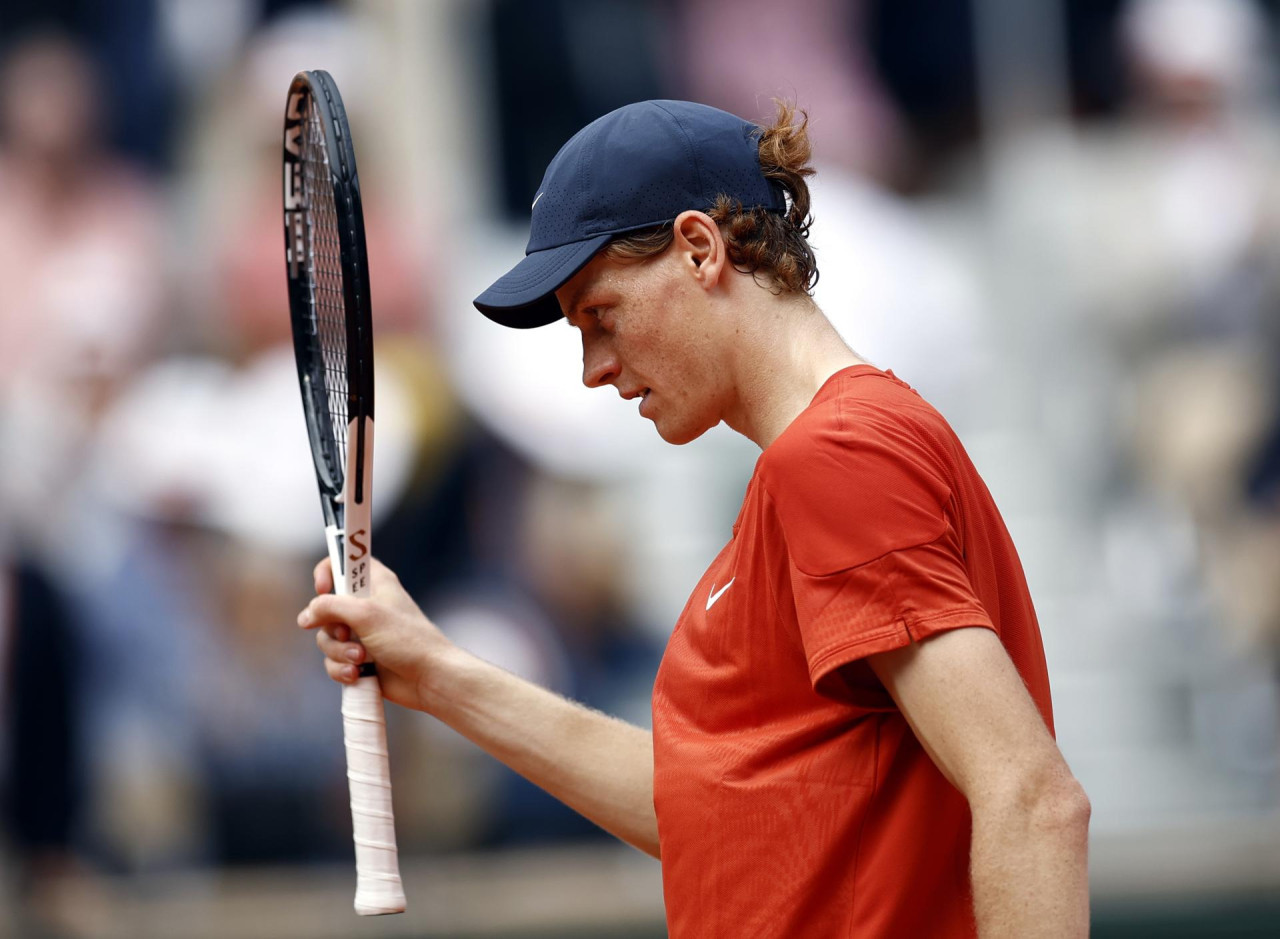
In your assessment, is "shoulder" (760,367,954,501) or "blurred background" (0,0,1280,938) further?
"blurred background" (0,0,1280,938)

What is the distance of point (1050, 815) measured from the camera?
1.81 m

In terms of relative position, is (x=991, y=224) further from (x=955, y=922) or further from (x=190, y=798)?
(x=955, y=922)

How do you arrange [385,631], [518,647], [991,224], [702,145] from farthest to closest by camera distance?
1. [991,224]
2. [518,647]
3. [385,631]
4. [702,145]

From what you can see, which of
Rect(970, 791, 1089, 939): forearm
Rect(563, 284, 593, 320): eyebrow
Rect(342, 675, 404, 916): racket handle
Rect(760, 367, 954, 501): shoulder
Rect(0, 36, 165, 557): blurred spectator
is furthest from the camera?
Rect(0, 36, 165, 557): blurred spectator

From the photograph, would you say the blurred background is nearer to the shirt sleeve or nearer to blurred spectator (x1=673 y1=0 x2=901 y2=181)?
blurred spectator (x1=673 y1=0 x2=901 y2=181)

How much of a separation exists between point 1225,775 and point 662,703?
5208mm

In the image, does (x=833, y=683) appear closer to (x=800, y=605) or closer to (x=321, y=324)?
(x=800, y=605)

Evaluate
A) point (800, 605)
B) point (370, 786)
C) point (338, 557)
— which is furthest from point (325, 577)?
point (800, 605)

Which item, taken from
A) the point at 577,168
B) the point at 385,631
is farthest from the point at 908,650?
the point at 385,631

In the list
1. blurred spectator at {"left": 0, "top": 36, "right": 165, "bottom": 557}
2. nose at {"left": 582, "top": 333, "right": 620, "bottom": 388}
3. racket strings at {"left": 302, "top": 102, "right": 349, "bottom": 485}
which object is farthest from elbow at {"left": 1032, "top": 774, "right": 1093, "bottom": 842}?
blurred spectator at {"left": 0, "top": 36, "right": 165, "bottom": 557}

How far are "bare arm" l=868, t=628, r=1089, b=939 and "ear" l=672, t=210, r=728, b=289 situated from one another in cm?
62

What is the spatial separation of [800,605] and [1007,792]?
0.31 m

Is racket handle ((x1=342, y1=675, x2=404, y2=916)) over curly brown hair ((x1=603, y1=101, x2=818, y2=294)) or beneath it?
beneath

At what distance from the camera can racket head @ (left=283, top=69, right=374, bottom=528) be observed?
265 cm
